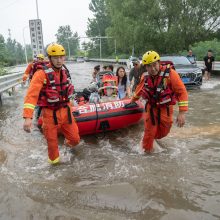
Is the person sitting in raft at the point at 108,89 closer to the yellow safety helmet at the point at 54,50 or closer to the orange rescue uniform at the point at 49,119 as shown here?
the orange rescue uniform at the point at 49,119

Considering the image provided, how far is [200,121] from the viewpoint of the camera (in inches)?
305

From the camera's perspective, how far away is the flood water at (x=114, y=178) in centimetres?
375

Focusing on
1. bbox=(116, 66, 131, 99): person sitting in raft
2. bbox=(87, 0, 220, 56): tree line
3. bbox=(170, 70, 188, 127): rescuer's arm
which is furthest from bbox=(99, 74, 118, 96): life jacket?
bbox=(87, 0, 220, 56): tree line

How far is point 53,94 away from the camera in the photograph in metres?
4.92

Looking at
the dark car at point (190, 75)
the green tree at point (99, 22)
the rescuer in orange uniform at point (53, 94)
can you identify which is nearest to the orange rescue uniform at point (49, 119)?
the rescuer in orange uniform at point (53, 94)

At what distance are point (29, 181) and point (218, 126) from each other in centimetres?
446

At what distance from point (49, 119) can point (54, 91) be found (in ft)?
1.45

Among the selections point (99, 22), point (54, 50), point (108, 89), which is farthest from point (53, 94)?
point (99, 22)

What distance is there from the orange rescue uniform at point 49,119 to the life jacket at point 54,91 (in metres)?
0.06

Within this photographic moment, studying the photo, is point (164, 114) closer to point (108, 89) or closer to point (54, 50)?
point (54, 50)

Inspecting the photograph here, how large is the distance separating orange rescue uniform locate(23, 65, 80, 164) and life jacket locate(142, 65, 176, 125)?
1.36m

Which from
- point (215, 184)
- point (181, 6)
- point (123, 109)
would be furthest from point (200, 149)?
point (181, 6)

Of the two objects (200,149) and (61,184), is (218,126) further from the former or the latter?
(61,184)

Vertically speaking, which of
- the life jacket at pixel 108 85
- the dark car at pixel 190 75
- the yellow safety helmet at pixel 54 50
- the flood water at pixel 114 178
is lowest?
the flood water at pixel 114 178
